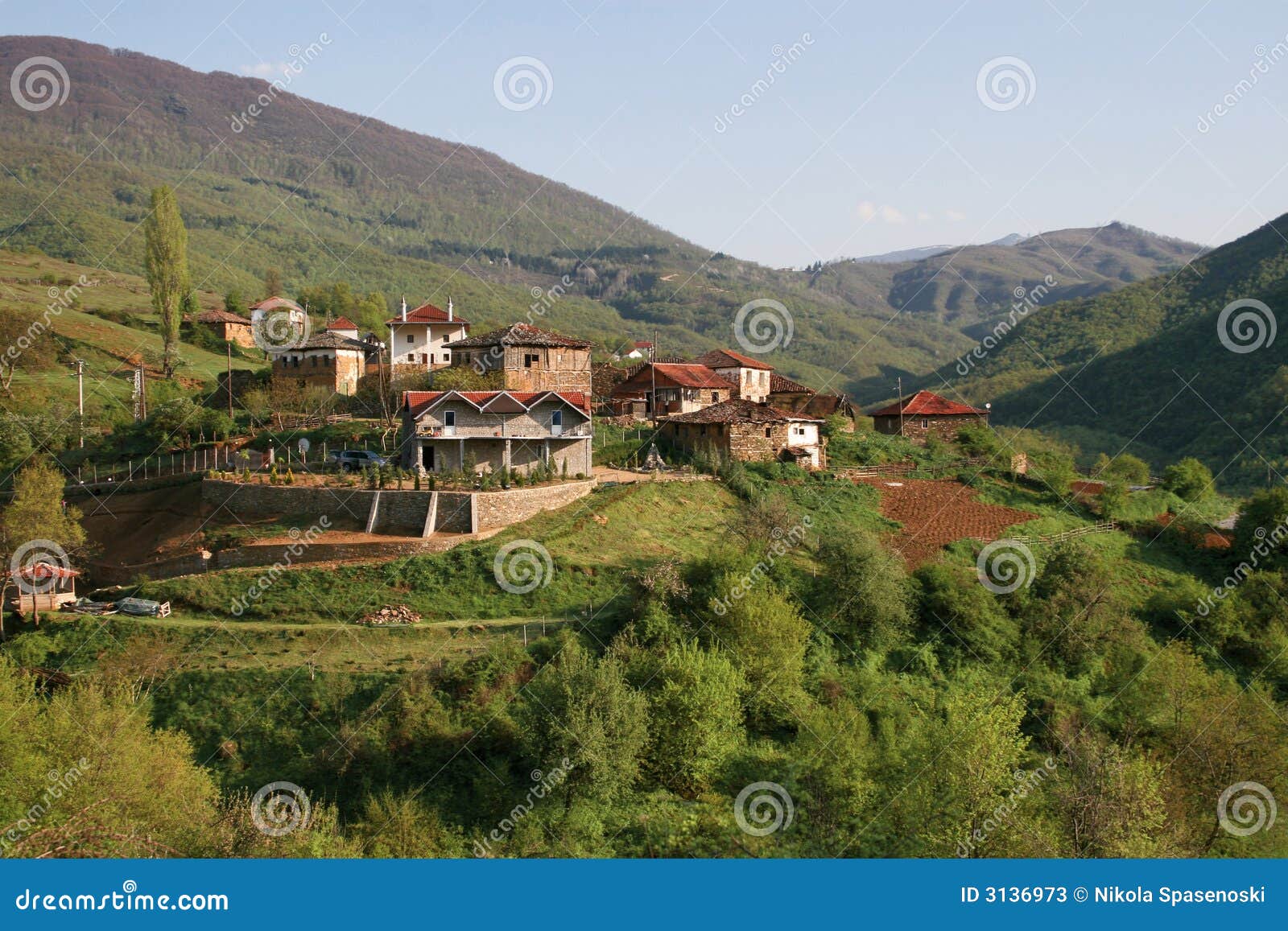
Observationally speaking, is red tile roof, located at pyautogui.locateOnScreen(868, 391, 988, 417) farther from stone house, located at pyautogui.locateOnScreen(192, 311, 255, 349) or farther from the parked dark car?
stone house, located at pyautogui.locateOnScreen(192, 311, 255, 349)

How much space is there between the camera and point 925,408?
5097 cm

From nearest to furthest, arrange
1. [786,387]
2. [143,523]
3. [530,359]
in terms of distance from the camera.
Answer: [143,523]
[530,359]
[786,387]

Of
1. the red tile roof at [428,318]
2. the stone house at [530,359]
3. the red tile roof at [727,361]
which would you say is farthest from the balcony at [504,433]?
the red tile roof at [428,318]

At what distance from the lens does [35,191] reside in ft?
452

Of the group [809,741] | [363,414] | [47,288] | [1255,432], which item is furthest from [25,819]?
[47,288]

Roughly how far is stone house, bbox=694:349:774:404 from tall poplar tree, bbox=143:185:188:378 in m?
34.8

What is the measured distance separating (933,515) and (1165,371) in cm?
4562

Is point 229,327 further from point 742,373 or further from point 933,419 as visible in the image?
point 933,419

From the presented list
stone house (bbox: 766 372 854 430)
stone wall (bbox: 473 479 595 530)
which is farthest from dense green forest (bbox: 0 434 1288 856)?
stone house (bbox: 766 372 854 430)

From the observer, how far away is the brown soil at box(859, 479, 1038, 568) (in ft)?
115

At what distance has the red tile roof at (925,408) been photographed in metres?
50.3

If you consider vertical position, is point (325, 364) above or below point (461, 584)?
above

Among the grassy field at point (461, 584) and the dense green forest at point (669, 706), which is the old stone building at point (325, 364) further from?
the dense green forest at point (669, 706)

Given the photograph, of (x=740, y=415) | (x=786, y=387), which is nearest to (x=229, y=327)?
(x=786, y=387)
